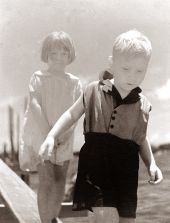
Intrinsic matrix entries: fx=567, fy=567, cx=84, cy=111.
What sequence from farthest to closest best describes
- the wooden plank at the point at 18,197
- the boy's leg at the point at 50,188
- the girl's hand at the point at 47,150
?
the wooden plank at the point at 18,197 < the boy's leg at the point at 50,188 < the girl's hand at the point at 47,150

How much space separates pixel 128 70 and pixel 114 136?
20cm

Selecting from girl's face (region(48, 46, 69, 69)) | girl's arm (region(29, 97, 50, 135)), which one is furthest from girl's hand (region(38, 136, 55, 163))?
girl's face (region(48, 46, 69, 69))

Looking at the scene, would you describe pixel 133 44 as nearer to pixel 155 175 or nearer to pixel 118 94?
pixel 118 94

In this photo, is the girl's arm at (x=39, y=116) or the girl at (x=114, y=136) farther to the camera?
the girl's arm at (x=39, y=116)

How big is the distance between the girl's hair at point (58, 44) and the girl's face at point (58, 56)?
1 centimetres

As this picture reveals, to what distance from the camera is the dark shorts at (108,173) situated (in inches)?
65.5

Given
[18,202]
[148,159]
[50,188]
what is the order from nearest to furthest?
[148,159] < [50,188] < [18,202]

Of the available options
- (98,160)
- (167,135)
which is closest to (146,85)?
(167,135)

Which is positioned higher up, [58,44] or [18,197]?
[58,44]

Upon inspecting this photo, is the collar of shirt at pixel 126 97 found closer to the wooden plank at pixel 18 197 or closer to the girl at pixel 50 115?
the girl at pixel 50 115

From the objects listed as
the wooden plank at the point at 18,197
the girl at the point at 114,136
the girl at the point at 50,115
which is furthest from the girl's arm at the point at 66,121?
the wooden plank at the point at 18,197

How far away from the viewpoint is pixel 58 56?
2.02m

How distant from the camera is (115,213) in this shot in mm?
1650

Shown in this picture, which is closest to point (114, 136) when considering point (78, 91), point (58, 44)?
point (78, 91)
